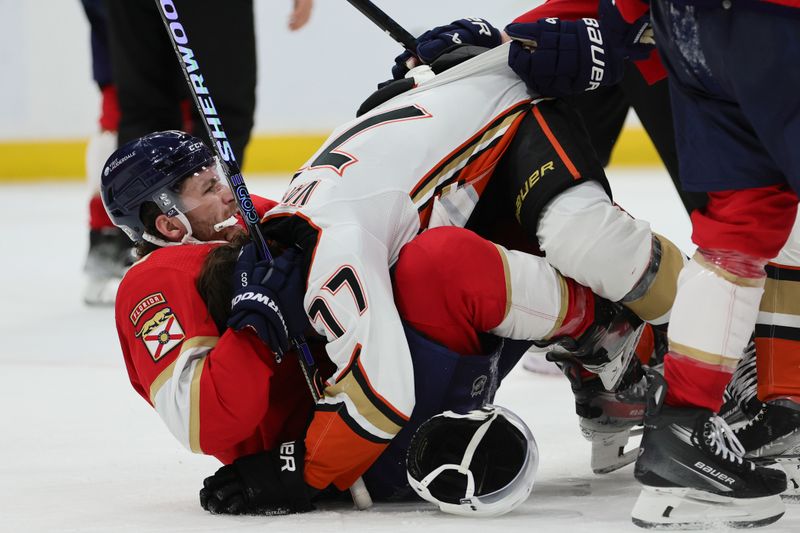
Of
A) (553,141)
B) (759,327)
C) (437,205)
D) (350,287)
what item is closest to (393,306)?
(350,287)

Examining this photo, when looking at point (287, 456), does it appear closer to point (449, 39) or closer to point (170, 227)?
point (170, 227)

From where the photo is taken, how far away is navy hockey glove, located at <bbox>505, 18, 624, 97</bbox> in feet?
6.91

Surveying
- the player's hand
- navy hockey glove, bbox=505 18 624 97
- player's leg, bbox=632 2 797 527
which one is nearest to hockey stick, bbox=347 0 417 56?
navy hockey glove, bbox=505 18 624 97

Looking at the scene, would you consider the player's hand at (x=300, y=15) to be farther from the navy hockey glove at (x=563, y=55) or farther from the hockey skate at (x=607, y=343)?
the hockey skate at (x=607, y=343)

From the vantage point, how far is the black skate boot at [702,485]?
5.56 feet

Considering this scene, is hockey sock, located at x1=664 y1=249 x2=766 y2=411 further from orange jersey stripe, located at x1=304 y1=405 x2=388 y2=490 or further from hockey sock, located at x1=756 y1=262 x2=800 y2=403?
orange jersey stripe, located at x1=304 y1=405 x2=388 y2=490

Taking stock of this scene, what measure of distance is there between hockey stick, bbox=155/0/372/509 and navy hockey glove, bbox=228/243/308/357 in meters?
0.03

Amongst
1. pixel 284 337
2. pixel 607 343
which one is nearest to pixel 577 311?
pixel 607 343

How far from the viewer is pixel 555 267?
200 centimetres

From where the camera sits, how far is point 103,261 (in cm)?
414

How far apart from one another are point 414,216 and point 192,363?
0.42m

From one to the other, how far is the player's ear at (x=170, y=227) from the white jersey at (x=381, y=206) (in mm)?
224

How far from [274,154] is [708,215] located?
564 centimetres

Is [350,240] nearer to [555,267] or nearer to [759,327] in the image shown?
[555,267]
